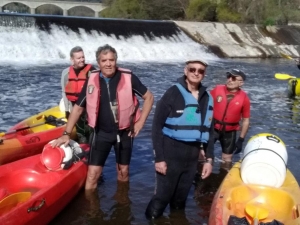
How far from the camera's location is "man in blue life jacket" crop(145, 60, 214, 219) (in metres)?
3.39

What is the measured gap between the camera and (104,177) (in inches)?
213

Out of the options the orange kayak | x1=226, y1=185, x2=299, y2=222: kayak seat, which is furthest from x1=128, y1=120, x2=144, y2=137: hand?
the orange kayak

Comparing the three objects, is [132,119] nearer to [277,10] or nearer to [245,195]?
[245,195]

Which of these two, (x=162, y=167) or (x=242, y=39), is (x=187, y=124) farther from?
(x=242, y=39)

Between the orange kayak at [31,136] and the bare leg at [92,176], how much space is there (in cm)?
127

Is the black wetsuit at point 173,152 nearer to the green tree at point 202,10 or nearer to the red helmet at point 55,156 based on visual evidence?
the red helmet at point 55,156

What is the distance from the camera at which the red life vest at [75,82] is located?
16.8 feet

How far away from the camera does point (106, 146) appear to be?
165 inches

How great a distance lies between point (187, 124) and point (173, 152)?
0.27 metres

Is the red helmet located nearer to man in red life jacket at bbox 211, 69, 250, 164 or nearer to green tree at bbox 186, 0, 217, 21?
man in red life jacket at bbox 211, 69, 250, 164

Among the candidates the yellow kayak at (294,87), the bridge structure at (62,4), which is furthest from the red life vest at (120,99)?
the bridge structure at (62,4)

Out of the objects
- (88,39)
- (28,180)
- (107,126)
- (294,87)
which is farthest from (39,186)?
(88,39)

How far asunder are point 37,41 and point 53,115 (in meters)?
12.6

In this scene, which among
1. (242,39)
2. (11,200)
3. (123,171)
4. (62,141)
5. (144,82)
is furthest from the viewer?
(242,39)
